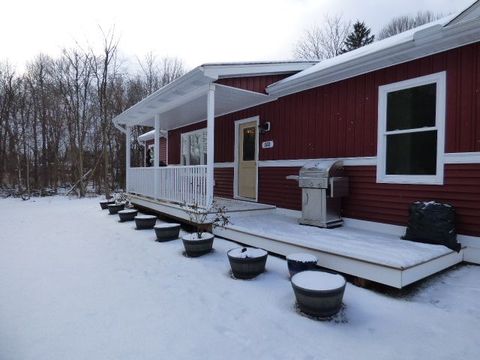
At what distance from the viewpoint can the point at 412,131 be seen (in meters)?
4.30

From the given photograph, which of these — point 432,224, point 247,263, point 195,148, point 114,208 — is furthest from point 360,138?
point 114,208

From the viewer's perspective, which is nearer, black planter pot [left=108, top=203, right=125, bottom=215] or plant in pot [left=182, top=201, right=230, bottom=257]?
plant in pot [left=182, top=201, right=230, bottom=257]

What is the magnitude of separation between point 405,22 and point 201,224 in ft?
79.1

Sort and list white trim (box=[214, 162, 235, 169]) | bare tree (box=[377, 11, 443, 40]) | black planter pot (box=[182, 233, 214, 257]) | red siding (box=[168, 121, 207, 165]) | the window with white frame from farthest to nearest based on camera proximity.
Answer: bare tree (box=[377, 11, 443, 40]) < red siding (box=[168, 121, 207, 165]) < the window with white frame < white trim (box=[214, 162, 235, 169]) < black planter pot (box=[182, 233, 214, 257])

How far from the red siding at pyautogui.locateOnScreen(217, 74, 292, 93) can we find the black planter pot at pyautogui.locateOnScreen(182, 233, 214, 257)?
2.80 meters

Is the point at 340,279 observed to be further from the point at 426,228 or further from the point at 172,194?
the point at 172,194

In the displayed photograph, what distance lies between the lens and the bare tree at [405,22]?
21.2 m

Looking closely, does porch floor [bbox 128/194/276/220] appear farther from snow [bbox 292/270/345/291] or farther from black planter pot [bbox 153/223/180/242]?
snow [bbox 292/270/345/291]

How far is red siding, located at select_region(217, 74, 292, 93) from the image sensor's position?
18.2 feet

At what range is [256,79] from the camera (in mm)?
6023

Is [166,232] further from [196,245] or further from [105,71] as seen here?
[105,71]

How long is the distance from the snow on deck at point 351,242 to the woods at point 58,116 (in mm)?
12206

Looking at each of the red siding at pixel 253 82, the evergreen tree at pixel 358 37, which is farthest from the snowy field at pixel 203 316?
the evergreen tree at pixel 358 37

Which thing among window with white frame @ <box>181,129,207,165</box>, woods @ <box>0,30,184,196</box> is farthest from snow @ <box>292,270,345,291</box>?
woods @ <box>0,30,184,196</box>
